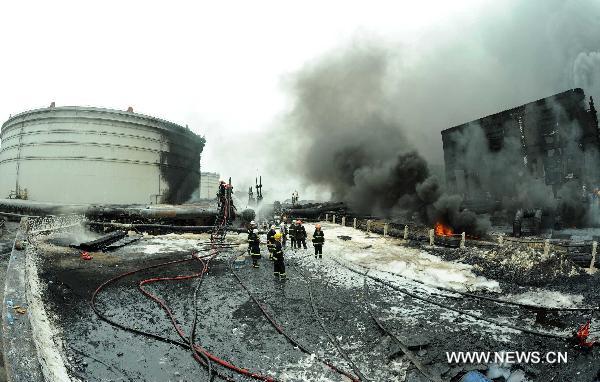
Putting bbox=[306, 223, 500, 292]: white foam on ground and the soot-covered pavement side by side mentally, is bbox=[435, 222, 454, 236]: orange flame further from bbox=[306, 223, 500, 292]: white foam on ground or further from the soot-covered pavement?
the soot-covered pavement

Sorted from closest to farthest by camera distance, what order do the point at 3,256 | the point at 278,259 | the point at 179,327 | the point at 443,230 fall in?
the point at 179,327
the point at 278,259
the point at 3,256
the point at 443,230

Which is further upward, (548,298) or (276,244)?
(276,244)

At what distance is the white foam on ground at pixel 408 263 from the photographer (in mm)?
9023

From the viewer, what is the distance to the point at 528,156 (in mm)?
29234

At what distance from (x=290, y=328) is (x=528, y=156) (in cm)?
3203

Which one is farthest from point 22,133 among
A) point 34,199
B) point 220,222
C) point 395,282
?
point 395,282

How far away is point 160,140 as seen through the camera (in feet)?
102

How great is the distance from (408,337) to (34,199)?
111 ft

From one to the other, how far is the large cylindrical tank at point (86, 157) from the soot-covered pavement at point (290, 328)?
2047 centimetres

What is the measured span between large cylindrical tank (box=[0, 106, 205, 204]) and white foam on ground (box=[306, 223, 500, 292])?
21.2 metres

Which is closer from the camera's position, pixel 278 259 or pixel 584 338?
pixel 584 338

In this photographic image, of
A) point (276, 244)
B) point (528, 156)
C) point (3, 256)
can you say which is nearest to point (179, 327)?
point (276, 244)

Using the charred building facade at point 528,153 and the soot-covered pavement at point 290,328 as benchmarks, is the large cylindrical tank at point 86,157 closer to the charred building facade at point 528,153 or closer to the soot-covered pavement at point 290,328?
the soot-covered pavement at point 290,328

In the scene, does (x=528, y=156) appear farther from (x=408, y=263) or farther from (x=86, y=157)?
(x=86, y=157)
